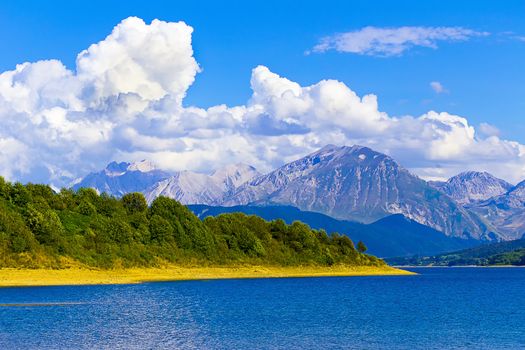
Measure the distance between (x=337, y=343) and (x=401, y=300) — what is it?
68.7 metres

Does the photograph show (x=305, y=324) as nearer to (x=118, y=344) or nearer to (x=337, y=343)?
(x=337, y=343)

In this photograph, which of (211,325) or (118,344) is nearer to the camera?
(118,344)

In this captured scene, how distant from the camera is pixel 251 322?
291 feet

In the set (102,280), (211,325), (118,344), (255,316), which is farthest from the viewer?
(102,280)

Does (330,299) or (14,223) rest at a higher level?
(14,223)

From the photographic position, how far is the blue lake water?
69.5 meters

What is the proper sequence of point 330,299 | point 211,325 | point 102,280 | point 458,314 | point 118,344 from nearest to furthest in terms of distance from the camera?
point 118,344, point 211,325, point 458,314, point 330,299, point 102,280

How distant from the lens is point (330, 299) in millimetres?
133500

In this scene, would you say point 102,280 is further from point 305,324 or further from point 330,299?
point 305,324

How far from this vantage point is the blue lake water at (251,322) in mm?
69500

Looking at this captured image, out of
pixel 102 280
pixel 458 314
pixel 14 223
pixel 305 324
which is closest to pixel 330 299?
pixel 458 314

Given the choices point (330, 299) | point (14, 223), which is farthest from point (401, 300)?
point (14, 223)

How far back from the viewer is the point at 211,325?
85.4 meters

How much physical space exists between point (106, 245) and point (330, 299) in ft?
252
